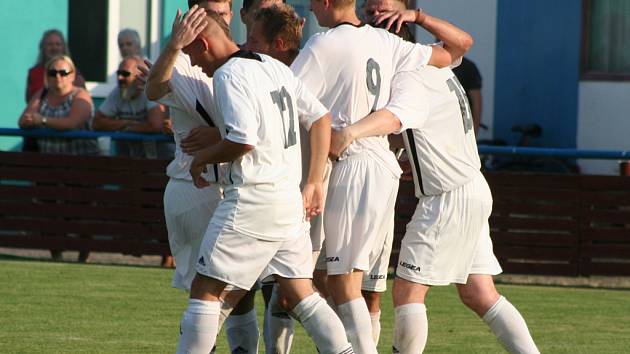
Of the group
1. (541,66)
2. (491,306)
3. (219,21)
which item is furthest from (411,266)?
(541,66)

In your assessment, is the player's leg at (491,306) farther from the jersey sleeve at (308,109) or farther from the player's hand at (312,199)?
the jersey sleeve at (308,109)

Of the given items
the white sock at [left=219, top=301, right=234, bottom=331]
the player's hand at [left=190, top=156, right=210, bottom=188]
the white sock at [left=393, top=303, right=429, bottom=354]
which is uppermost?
the player's hand at [left=190, top=156, right=210, bottom=188]

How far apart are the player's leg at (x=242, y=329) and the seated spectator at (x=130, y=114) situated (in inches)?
286

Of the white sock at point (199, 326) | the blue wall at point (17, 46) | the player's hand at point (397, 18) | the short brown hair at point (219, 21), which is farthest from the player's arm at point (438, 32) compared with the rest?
the blue wall at point (17, 46)

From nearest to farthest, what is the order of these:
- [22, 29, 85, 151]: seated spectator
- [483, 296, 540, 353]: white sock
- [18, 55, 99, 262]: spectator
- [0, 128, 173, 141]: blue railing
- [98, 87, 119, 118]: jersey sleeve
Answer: [483, 296, 540, 353]: white sock
[0, 128, 173, 141]: blue railing
[18, 55, 99, 262]: spectator
[98, 87, 119, 118]: jersey sleeve
[22, 29, 85, 151]: seated spectator

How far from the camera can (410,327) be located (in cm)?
789

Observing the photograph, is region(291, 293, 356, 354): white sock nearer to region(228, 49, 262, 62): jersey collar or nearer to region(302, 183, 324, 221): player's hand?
region(302, 183, 324, 221): player's hand

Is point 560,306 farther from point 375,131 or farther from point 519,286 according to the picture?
point 375,131

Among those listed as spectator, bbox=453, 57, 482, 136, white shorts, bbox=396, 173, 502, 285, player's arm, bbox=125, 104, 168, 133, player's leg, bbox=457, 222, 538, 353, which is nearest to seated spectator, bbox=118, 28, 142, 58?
player's arm, bbox=125, 104, 168, 133

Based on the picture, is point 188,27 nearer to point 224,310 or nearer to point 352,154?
point 352,154

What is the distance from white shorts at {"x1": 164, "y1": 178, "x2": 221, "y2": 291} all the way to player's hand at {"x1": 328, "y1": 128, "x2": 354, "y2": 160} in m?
0.62

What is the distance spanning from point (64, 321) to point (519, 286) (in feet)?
16.3

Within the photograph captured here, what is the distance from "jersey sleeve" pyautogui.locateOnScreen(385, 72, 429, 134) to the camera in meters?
7.55

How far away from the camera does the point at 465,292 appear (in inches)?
321
